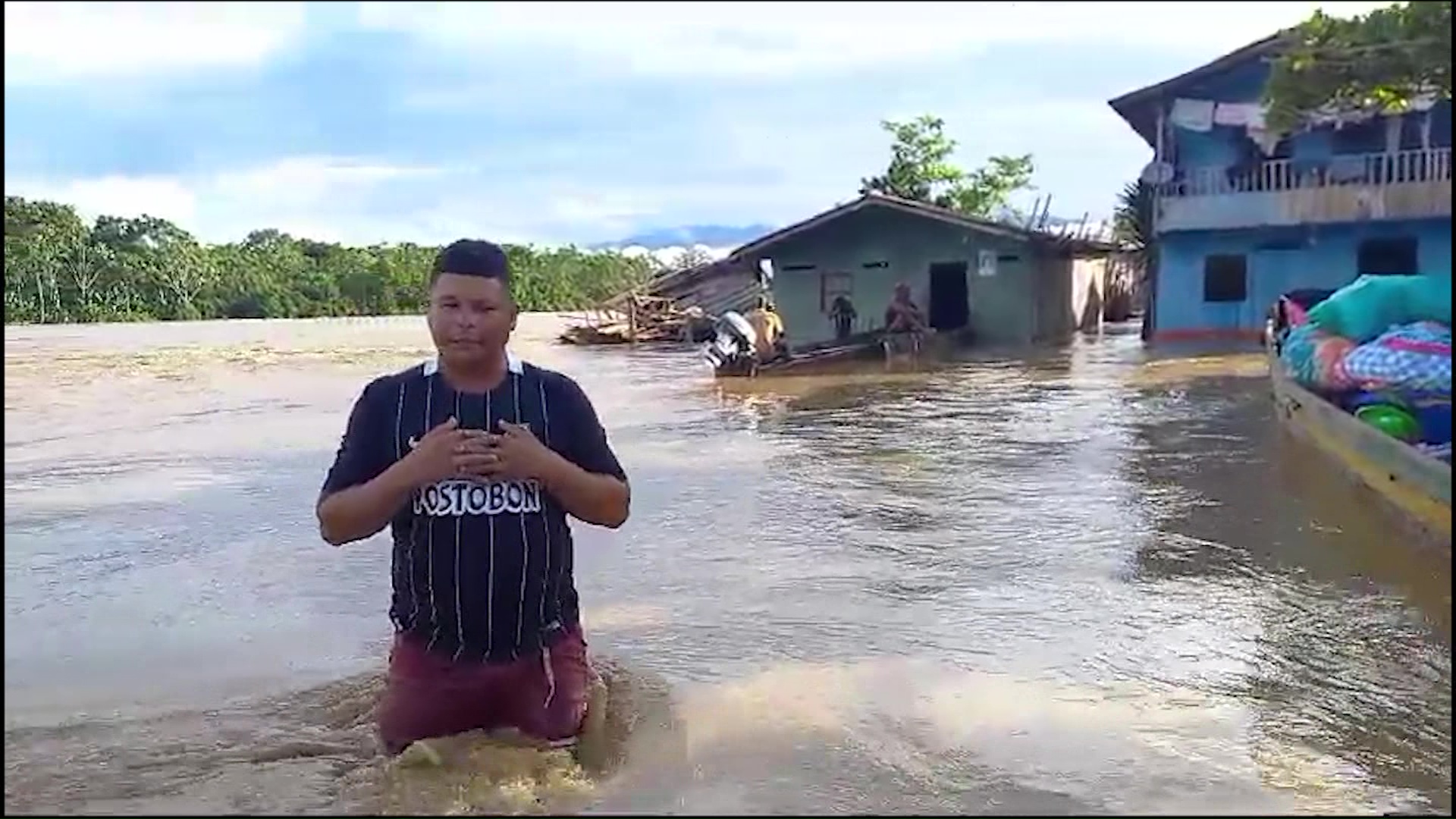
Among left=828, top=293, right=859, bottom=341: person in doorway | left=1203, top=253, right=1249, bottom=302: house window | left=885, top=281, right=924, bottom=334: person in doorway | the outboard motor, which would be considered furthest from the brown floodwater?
left=828, top=293, right=859, bottom=341: person in doorway

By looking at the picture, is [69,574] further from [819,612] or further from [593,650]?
[819,612]

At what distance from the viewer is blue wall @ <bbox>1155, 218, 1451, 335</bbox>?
22609 mm

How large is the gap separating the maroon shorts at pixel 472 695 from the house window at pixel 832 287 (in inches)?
918

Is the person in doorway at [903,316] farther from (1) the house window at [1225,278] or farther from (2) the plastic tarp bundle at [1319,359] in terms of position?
(2) the plastic tarp bundle at [1319,359]

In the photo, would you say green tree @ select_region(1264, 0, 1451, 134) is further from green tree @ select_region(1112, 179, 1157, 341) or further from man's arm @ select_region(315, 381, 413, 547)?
green tree @ select_region(1112, 179, 1157, 341)

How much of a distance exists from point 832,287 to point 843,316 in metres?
0.90

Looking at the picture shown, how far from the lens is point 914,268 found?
998 inches

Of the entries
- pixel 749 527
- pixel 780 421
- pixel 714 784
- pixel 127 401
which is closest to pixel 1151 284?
pixel 780 421

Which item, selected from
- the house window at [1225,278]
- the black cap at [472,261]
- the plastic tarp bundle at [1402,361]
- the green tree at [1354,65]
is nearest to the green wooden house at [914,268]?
the house window at [1225,278]

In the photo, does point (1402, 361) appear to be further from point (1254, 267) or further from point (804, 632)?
point (1254, 267)

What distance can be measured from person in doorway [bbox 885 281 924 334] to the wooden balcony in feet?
15.6

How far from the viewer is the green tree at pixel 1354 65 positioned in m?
7.07

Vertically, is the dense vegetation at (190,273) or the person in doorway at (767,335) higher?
the dense vegetation at (190,273)

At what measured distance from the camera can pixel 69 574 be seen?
6.64m
